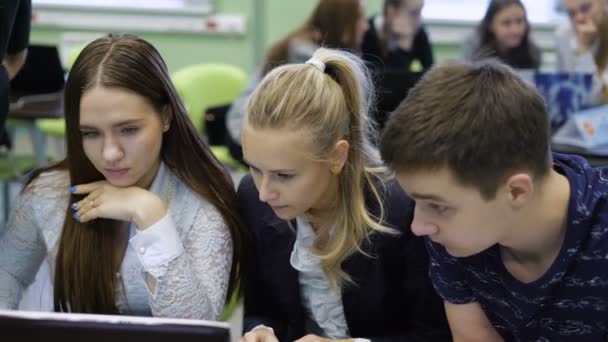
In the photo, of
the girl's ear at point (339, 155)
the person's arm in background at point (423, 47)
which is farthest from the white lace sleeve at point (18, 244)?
the person's arm in background at point (423, 47)

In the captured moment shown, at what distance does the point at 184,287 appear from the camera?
1.17 metres

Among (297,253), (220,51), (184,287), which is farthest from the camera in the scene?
(220,51)

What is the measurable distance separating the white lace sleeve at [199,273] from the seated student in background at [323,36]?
5.05 feet

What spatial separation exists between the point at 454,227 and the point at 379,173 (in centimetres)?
32

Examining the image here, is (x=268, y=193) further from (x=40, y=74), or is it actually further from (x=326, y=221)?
(x=40, y=74)

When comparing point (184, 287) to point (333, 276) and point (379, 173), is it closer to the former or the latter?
point (333, 276)

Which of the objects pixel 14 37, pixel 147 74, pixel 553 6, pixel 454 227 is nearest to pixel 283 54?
pixel 14 37

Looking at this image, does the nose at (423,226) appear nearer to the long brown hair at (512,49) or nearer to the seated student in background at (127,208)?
the seated student in background at (127,208)

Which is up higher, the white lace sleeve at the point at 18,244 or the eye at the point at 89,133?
the eye at the point at 89,133

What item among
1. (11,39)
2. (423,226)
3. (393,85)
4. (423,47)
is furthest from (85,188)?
(423,47)

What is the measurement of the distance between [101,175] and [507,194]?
2.38 ft

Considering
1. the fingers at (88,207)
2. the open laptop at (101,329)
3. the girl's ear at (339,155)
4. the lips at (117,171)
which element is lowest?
the fingers at (88,207)

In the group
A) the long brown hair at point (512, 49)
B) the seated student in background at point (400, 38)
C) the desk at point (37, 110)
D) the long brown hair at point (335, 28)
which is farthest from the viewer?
the seated student in background at point (400, 38)

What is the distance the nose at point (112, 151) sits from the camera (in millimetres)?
1164
